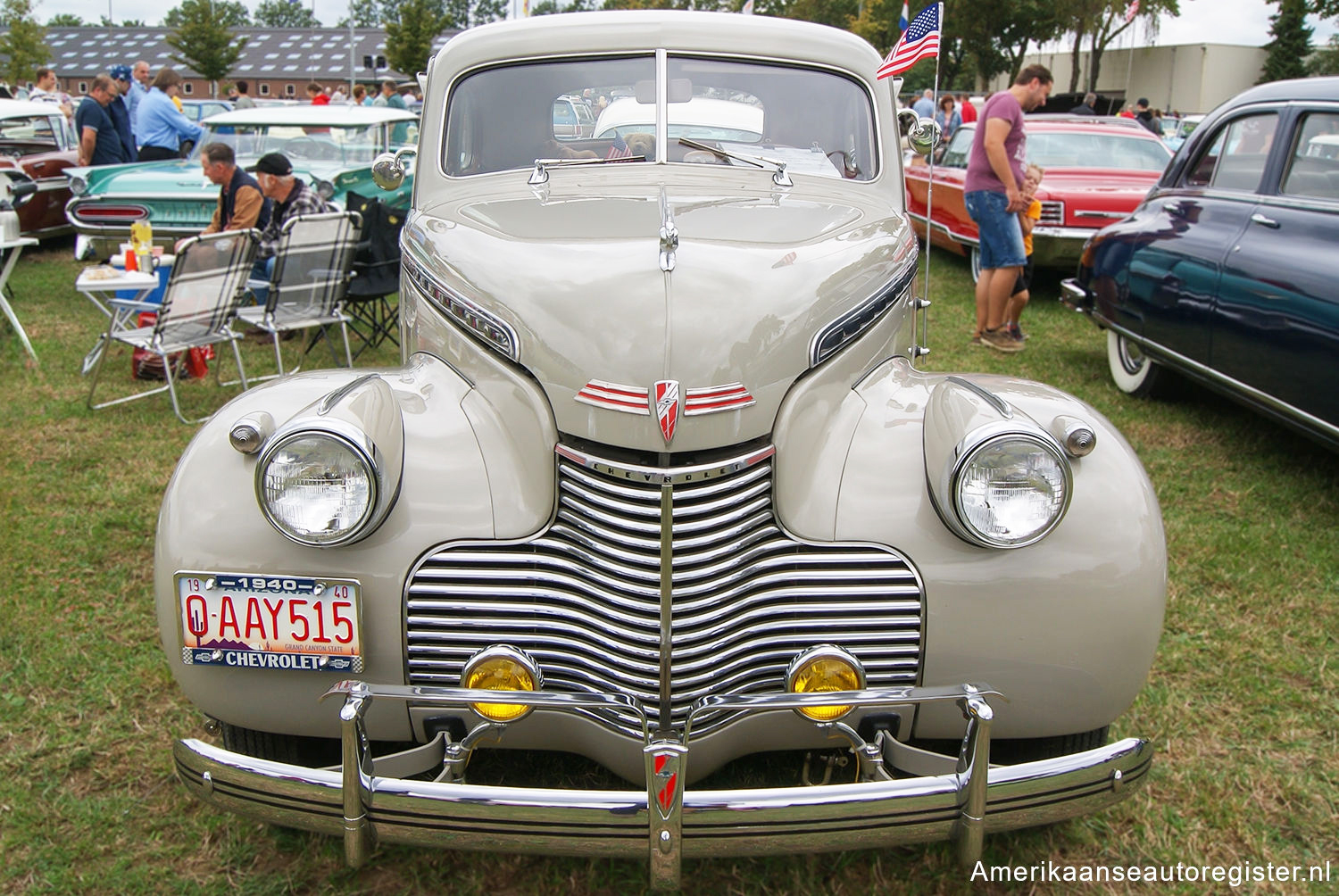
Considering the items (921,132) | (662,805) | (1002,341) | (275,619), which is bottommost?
(1002,341)

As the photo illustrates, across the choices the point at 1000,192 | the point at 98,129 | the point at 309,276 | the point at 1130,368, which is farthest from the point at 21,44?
the point at 1130,368

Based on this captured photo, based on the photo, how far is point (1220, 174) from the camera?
5.47 meters

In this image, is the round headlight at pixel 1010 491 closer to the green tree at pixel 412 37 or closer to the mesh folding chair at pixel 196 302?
the mesh folding chair at pixel 196 302

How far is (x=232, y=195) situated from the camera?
7.04m

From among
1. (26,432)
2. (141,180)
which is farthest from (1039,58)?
(26,432)

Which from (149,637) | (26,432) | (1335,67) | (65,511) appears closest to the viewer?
(149,637)

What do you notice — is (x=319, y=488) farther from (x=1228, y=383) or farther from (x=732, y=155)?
(x=1228, y=383)

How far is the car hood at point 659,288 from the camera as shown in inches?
84.9

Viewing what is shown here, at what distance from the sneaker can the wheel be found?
0.72 m

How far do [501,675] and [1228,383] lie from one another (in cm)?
407

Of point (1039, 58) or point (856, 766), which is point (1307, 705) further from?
point (1039, 58)

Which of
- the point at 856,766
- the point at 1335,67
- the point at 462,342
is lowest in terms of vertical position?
the point at 856,766

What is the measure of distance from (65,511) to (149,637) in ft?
4.33

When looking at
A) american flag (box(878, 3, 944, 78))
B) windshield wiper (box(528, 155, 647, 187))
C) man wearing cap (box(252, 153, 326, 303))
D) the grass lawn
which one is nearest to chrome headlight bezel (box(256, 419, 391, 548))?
the grass lawn
